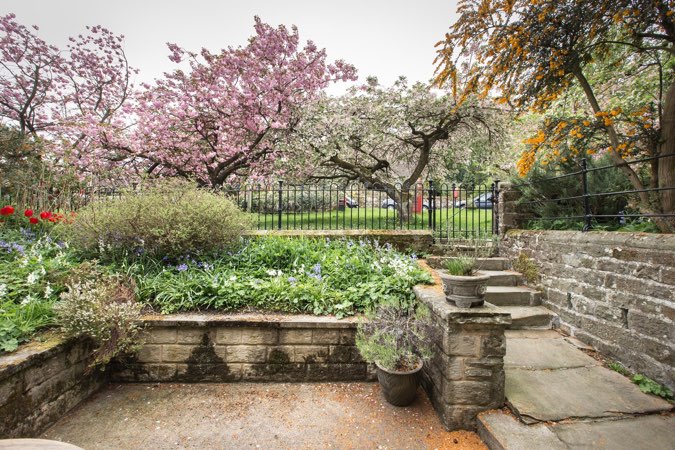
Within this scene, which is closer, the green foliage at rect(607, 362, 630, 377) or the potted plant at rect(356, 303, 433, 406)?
the potted plant at rect(356, 303, 433, 406)

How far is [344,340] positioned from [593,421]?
2134mm

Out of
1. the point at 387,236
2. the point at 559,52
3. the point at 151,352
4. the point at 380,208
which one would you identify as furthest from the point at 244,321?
the point at 559,52

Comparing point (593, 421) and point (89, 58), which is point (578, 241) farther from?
point (89, 58)

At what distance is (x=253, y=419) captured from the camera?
105 inches

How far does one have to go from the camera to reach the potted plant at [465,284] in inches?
101

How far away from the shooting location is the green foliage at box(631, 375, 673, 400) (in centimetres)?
271

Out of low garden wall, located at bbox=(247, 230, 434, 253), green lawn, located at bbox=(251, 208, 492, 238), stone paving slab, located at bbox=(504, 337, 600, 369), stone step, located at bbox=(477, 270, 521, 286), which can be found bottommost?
stone paving slab, located at bbox=(504, 337, 600, 369)

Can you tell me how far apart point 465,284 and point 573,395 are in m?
1.43

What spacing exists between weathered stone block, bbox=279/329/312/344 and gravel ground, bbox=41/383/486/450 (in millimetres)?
465

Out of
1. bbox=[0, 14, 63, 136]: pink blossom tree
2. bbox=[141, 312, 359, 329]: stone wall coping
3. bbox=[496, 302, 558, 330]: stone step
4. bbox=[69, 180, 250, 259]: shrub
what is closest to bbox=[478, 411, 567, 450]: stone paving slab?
bbox=[141, 312, 359, 329]: stone wall coping

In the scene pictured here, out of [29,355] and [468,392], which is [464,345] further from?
[29,355]

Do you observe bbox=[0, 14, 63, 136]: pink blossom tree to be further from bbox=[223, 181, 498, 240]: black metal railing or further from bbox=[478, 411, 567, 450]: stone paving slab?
bbox=[478, 411, 567, 450]: stone paving slab

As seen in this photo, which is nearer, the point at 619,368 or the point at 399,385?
the point at 399,385

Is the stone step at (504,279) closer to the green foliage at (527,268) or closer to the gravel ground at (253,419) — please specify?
the green foliage at (527,268)
